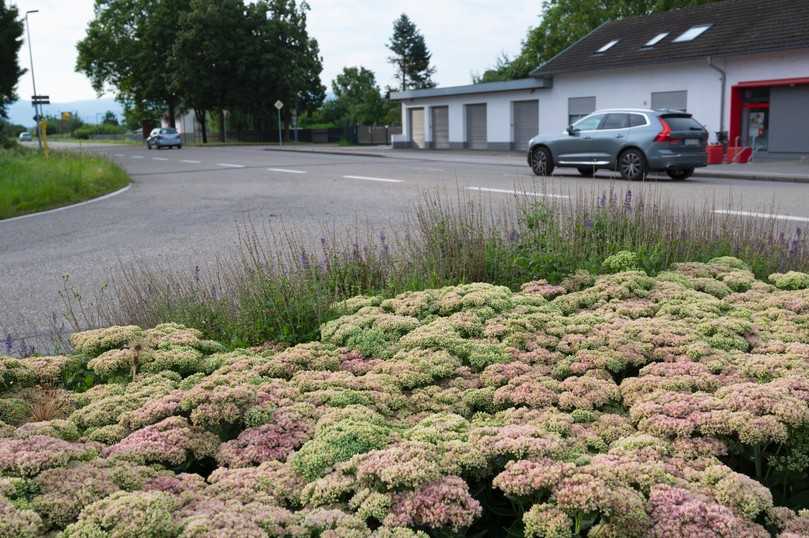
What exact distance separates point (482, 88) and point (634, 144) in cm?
2154

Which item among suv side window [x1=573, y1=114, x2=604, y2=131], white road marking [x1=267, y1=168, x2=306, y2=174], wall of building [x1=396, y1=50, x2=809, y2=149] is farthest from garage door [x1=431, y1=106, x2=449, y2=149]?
suv side window [x1=573, y1=114, x2=604, y2=131]

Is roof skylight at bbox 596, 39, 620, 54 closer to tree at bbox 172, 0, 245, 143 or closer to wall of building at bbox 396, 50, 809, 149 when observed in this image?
wall of building at bbox 396, 50, 809, 149

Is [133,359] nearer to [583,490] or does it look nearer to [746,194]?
[583,490]

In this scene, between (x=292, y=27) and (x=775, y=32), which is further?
(x=292, y=27)

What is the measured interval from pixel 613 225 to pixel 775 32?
24.9m

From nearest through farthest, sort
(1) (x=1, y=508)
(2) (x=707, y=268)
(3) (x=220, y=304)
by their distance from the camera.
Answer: (1) (x=1, y=508)
(3) (x=220, y=304)
(2) (x=707, y=268)

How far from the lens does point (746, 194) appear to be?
1517 centimetres

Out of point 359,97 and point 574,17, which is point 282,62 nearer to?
point 359,97

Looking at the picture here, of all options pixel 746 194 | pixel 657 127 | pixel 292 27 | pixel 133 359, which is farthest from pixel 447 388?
pixel 292 27

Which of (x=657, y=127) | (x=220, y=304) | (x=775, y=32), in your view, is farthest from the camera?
(x=775, y=32)

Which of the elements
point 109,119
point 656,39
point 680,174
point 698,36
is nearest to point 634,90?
point 656,39

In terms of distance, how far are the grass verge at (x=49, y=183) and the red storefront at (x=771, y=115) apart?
2088 centimetres

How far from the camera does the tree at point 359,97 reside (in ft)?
229

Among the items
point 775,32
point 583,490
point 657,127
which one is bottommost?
point 583,490
